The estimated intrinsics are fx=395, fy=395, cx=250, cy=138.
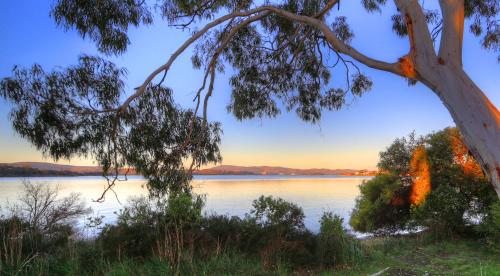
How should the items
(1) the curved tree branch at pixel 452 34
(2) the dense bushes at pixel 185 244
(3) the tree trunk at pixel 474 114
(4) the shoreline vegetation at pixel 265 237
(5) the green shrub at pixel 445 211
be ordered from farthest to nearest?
1. (5) the green shrub at pixel 445 211
2. (4) the shoreline vegetation at pixel 265 237
3. (2) the dense bushes at pixel 185 244
4. (1) the curved tree branch at pixel 452 34
5. (3) the tree trunk at pixel 474 114

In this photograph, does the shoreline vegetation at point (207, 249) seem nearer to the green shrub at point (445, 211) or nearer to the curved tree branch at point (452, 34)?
the green shrub at point (445, 211)

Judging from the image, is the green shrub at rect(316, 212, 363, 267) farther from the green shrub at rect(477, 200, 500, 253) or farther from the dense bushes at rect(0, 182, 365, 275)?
the green shrub at rect(477, 200, 500, 253)

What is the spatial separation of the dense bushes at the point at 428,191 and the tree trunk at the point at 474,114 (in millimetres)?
5341

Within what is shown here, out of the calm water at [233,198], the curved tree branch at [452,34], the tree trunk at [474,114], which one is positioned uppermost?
the curved tree branch at [452,34]

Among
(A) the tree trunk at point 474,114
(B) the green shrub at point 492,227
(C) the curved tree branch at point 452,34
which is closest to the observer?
(A) the tree trunk at point 474,114

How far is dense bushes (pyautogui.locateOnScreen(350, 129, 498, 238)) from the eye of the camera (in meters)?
8.98

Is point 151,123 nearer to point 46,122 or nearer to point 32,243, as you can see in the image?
point 46,122

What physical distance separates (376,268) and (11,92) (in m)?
5.92

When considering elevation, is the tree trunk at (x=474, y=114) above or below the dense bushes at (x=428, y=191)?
above

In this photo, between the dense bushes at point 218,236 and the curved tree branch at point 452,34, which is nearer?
the curved tree branch at point 452,34

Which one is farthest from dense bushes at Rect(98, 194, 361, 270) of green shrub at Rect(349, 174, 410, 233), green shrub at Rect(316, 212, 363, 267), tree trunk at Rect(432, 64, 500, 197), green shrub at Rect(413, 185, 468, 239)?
green shrub at Rect(349, 174, 410, 233)

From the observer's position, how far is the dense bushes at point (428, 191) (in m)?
8.98

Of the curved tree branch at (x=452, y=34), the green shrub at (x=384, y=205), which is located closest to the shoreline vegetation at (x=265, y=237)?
the green shrub at (x=384, y=205)

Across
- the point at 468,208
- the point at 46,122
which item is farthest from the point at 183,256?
the point at 468,208
